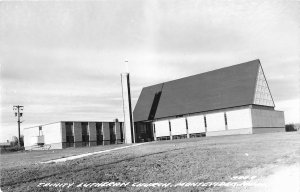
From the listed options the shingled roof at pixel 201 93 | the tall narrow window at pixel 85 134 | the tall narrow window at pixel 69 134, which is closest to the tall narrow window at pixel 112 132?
the shingled roof at pixel 201 93

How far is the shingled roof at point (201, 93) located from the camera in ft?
166

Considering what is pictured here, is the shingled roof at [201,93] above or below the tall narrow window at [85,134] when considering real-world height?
above

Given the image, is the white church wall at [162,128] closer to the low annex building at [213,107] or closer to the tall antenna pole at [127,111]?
the low annex building at [213,107]

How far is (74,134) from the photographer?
5925 cm

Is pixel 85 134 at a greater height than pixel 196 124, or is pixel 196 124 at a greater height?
pixel 196 124

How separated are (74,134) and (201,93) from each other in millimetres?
23951

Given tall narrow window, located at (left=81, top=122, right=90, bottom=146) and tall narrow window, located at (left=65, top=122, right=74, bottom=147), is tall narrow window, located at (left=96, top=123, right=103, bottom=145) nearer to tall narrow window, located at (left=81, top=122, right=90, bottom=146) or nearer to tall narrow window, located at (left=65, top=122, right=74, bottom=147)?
tall narrow window, located at (left=81, top=122, right=90, bottom=146)

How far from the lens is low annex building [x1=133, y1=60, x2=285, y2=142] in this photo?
49.6m

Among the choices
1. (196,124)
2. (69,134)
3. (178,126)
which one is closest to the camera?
(196,124)

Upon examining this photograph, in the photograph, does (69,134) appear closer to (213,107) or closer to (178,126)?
(178,126)

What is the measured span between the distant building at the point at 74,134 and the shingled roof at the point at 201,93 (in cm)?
570

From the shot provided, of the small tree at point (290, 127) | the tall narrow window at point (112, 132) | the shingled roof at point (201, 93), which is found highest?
the shingled roof at point (201, 93)

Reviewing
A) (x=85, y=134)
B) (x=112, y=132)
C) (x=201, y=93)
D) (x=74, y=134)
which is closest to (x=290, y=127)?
(x=201, y=93)

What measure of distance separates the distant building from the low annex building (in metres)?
5.09
